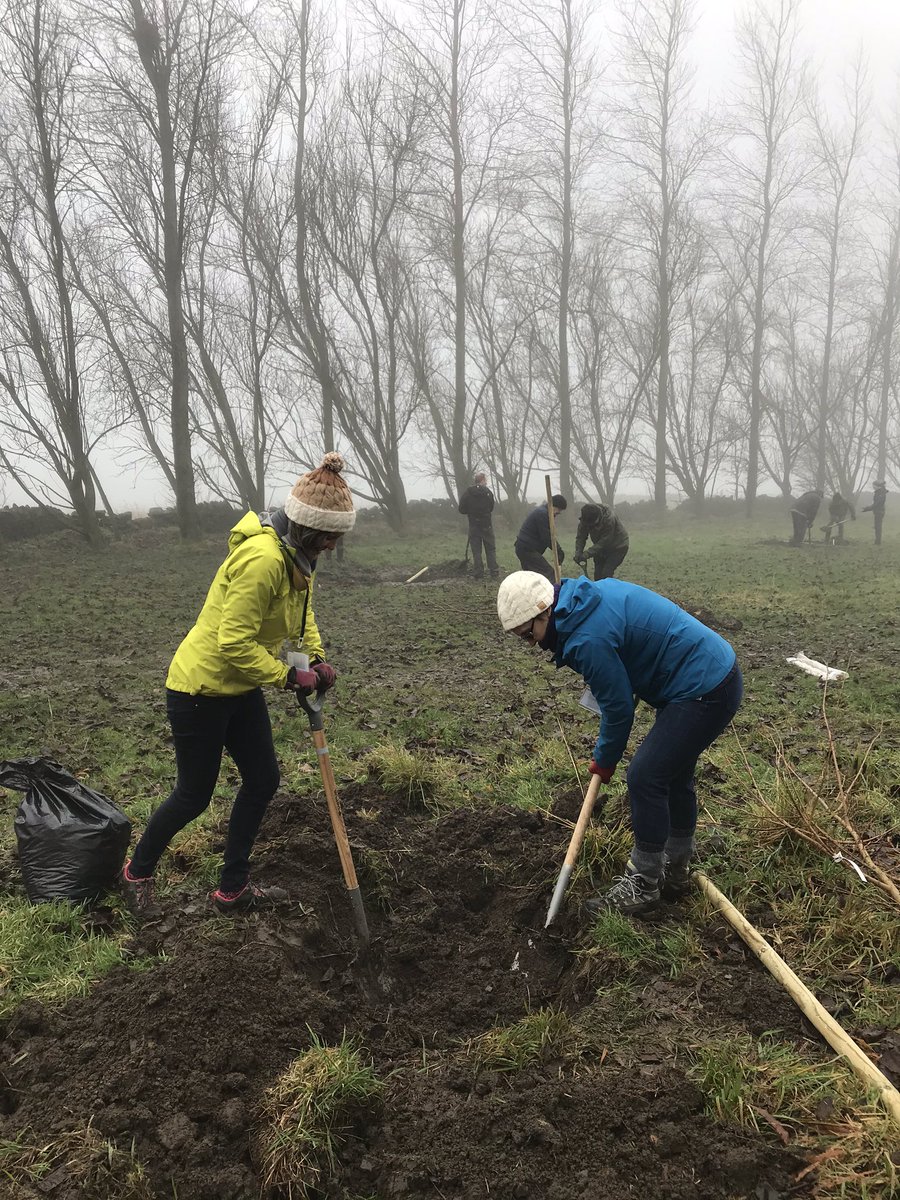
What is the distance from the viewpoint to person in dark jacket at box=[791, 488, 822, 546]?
19750 millimetres

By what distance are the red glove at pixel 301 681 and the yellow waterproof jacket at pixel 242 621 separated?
85 millimetres

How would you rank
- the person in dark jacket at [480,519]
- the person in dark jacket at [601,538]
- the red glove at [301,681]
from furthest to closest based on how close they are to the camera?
1. the person in dark jacket at [480,519]
2. the person in dark jacket at [601,538]
3. the red glove at [301,681]

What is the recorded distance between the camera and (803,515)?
65.0 feet

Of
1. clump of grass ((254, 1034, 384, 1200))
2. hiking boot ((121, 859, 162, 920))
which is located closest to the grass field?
hiking boot ((121, 859, 162, 920))

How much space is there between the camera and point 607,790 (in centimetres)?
454

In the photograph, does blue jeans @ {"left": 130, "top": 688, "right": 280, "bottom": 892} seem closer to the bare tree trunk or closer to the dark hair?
the dark hair

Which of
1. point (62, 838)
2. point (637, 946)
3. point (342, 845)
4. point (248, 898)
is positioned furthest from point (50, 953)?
point (637, 946)

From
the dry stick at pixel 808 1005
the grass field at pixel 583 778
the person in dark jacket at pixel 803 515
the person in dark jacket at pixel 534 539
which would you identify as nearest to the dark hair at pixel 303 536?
the grass field at pixel 583 778

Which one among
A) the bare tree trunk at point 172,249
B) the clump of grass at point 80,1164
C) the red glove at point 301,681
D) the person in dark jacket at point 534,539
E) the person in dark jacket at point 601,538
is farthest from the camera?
the bare tree trunk at point 172,249

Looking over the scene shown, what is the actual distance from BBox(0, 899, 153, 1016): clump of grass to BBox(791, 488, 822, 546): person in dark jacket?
19519 mm

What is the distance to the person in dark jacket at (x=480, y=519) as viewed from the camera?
1370cm

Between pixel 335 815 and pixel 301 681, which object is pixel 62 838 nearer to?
pixel 335 815

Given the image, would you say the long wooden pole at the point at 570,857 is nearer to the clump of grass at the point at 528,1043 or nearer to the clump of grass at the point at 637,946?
the clump of grass at the point at 637,946

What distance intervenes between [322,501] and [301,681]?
80 centimetres
